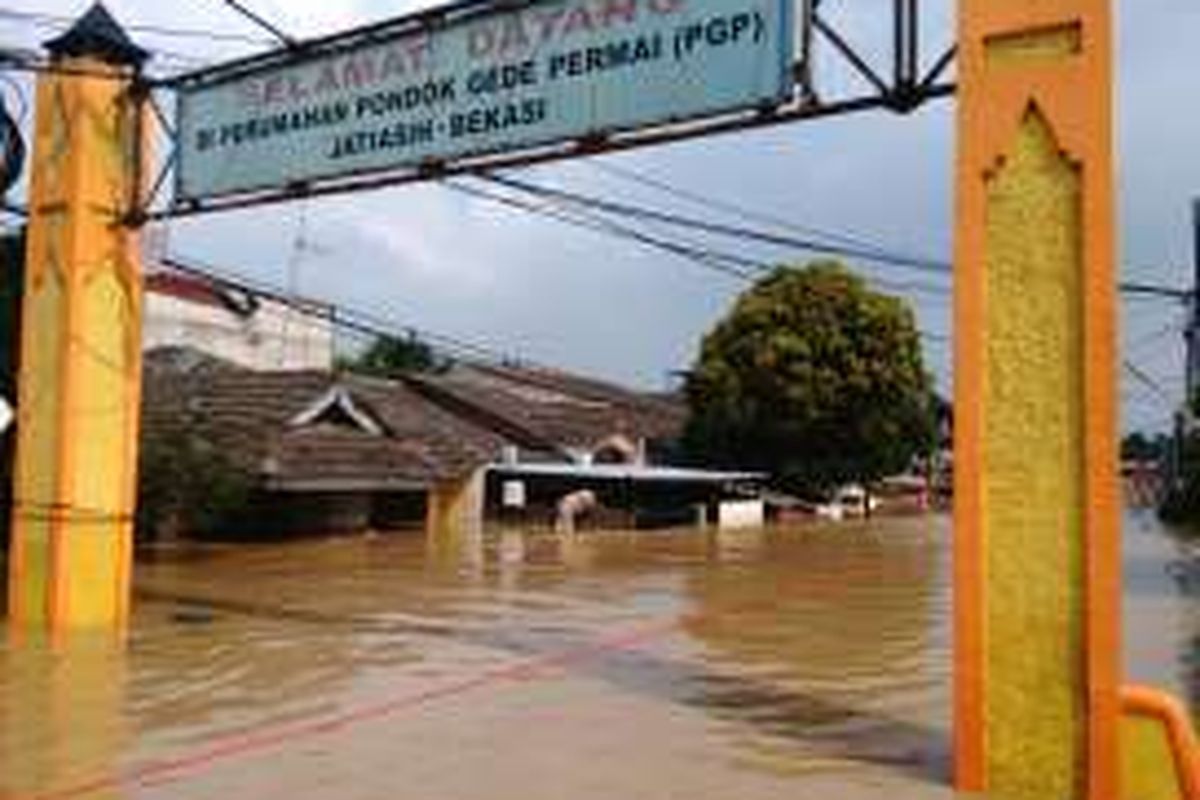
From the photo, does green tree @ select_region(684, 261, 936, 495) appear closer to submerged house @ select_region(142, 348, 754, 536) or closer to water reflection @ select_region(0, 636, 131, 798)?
submerged house @ select_region(142, 348, 754, 536)

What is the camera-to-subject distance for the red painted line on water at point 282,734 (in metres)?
11.6

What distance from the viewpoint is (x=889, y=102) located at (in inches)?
526

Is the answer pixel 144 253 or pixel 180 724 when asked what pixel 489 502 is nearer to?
pixel 144 253

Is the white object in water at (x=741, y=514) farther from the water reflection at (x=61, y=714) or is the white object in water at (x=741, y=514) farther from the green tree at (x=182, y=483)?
the water reflection at (x=61, y=714)

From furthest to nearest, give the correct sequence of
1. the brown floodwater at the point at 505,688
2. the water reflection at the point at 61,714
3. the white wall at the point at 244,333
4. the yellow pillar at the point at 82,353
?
1. the white wall at the point at 244,333
2. the yellow pillar at the point at 82,353
3. the water reflection at the point at 61,714
4. the brown floodwater at the point at 505,688

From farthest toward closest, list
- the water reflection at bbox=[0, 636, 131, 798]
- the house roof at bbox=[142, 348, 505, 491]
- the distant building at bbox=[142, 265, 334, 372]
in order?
the distant building at bbox=[142, 265, 334, 372]
the house roof at bbox=[142, 348, 505, 491]
the water reflection at bbox=[0, 636, 131, 798]

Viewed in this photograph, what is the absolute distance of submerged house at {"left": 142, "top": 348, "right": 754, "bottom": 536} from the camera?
35.1 metres

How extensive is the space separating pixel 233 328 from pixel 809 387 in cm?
2192

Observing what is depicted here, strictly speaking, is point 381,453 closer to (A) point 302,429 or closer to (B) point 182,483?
(A) point 302,429

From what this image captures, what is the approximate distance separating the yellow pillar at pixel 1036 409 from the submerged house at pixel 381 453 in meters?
22.7

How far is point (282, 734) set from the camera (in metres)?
13.4

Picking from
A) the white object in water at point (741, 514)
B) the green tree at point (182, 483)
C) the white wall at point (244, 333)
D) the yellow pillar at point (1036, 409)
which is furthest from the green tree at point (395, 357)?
the yellow pillar at point (1036, 409)

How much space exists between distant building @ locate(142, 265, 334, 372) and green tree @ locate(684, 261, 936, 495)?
13.1m

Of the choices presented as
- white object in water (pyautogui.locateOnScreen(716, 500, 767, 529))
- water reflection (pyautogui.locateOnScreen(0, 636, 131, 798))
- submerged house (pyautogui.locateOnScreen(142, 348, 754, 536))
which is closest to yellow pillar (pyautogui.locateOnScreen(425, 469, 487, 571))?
submerged house (pyautogui.locateOnScreen(142, 348, 754, 536))
